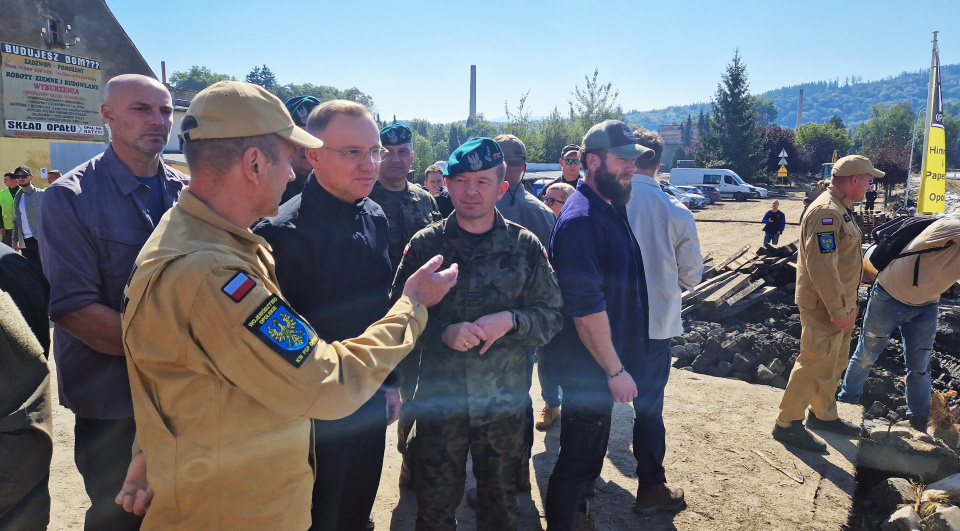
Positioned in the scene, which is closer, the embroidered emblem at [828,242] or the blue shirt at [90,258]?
the blue shirt at [90,258]

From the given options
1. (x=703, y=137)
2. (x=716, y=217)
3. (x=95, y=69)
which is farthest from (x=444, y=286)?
(x=703, y=137)

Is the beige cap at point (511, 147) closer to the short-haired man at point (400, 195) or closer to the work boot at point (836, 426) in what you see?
the short-haired man at point (400, 195)

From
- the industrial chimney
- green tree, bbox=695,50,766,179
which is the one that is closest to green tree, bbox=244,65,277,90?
the industrial chimney

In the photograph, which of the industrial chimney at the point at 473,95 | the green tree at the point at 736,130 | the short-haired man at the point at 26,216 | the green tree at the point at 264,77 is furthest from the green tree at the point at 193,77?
the short-haired man at the point at 26,216

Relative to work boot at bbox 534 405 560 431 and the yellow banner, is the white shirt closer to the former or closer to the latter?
work boot at bbox 534 405 560 431

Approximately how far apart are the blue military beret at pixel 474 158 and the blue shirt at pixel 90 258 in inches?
52.5

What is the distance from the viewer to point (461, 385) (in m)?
2.60

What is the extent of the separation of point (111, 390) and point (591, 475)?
221 cm

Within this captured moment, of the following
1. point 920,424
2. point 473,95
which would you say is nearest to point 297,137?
point 920,424

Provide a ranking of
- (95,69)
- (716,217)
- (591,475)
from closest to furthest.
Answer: (591,475)
(95,69)
(716,217)

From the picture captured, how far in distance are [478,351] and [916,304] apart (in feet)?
12.7

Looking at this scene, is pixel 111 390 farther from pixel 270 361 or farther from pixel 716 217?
pixel 716 217

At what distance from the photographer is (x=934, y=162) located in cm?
1229

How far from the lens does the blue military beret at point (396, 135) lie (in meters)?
4.15
